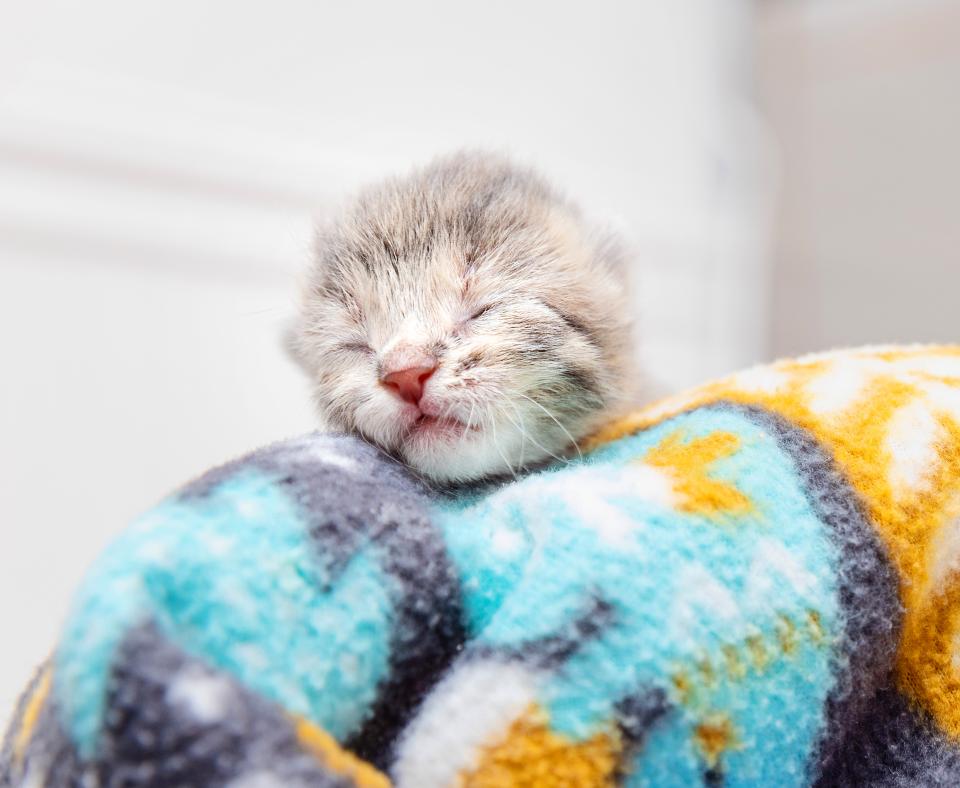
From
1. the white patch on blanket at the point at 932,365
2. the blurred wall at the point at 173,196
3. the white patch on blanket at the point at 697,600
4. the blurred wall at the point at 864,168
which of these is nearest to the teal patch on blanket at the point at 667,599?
the white patch on blanket at the point at 697,600

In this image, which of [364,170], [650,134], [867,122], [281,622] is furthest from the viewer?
[867,122]

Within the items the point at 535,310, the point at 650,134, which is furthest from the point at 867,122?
the point at 535,310

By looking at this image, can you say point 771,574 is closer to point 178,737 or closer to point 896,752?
point 896,752

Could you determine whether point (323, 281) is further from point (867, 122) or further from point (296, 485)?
point (867, 122)

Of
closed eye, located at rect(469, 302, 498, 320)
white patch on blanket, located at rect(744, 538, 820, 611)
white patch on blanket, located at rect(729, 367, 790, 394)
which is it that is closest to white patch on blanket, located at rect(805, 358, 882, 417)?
white patch on blanket, located at rect(729, 367, 790, 394)

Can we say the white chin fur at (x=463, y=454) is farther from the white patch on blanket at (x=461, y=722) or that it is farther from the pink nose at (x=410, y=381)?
the white patch on blanket at (x=461, y=722)

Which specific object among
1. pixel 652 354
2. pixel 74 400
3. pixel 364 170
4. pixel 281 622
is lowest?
pixel 652 354

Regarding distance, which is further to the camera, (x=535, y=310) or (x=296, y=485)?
(x=535, y=310)

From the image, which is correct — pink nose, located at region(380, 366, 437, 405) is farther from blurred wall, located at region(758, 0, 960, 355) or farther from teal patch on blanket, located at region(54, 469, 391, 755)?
blurred wall, located at region(758, 0, 960, 355)
